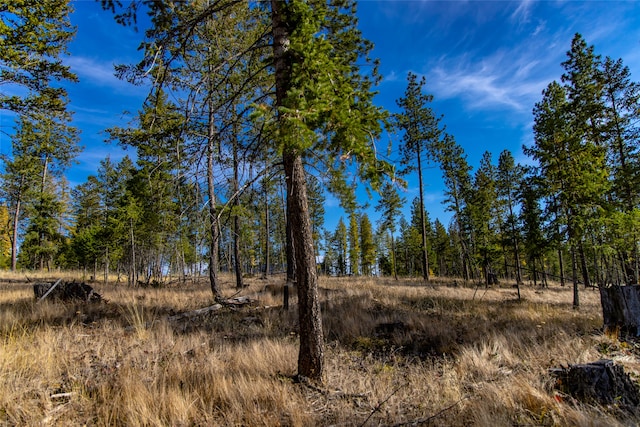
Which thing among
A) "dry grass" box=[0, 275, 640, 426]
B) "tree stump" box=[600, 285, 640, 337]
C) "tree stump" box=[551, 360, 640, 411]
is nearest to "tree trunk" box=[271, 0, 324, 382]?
"dry grass" box=[0, 275, 640, 426]

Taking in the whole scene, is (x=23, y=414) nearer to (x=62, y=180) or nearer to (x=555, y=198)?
(x=555, y=198)

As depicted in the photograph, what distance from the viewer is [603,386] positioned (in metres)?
3.21

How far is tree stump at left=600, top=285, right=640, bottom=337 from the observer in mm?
6090

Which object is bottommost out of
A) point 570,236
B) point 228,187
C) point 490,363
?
point 490,363

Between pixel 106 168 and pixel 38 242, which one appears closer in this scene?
pixel 38 242

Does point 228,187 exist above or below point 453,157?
below

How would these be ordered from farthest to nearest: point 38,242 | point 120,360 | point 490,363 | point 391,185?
point 38,242
point 490,363
point 120,360
point 391,185

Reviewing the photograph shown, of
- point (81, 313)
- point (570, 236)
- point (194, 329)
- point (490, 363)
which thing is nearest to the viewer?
point (490, 363)

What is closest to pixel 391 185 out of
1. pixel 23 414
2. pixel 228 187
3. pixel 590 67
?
pixel 228 187

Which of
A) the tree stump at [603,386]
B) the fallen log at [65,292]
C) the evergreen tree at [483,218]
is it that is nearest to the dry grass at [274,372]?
the tree stump at [603,386]

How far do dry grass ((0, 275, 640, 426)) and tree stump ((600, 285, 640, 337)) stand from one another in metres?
0.44

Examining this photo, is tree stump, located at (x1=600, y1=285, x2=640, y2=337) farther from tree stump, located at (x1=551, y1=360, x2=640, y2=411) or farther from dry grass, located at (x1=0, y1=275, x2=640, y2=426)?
tree stump, located at (x1=551, y1=360, x2=640, y2=411)

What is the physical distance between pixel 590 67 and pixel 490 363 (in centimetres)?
2024

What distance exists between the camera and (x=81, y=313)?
735cm
